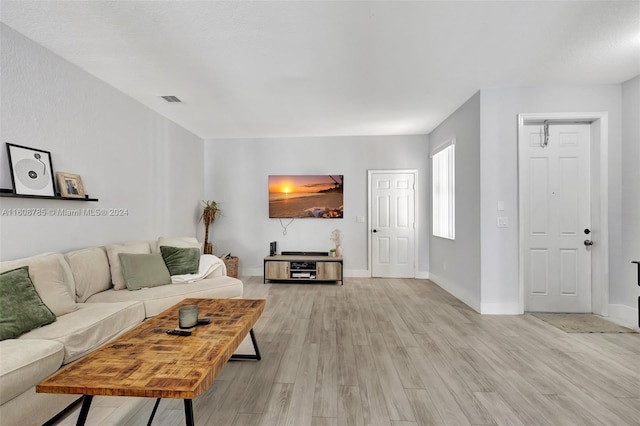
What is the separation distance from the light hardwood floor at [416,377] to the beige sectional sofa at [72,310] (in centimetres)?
33

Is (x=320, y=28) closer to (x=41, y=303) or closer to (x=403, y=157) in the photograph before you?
(x=41, y=303)

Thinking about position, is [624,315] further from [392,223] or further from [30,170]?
[30,170]

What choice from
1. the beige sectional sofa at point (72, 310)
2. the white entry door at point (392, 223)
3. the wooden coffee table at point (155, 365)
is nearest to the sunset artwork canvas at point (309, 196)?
the white entry door at point (392, 223)

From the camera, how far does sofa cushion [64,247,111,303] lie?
264 centimetres

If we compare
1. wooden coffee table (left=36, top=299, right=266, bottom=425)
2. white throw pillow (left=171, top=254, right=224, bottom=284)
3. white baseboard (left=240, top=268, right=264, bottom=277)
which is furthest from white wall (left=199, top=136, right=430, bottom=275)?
wooden coffee table (left=36, top=299, right=266, bottom=425)

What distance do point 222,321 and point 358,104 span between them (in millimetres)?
3246

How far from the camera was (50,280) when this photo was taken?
223 centimetres

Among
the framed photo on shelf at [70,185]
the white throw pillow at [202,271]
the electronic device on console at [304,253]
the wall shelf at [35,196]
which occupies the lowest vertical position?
the electronic device on console at [304,253]

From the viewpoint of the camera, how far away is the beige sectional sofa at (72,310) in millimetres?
1516

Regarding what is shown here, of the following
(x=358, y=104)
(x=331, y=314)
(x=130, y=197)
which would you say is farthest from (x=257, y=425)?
(x=358, y=104)

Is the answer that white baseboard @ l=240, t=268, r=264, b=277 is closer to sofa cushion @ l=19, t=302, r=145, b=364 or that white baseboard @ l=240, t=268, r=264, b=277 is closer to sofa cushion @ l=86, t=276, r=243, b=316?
sofa cushion @ l=86, t=276, r=243, b=316

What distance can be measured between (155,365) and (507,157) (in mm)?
3995

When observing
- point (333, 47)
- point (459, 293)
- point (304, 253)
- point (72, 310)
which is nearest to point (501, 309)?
point (459, 293)

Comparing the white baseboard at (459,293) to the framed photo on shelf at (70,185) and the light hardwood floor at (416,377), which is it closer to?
the light hardwood floor at (416,377)
